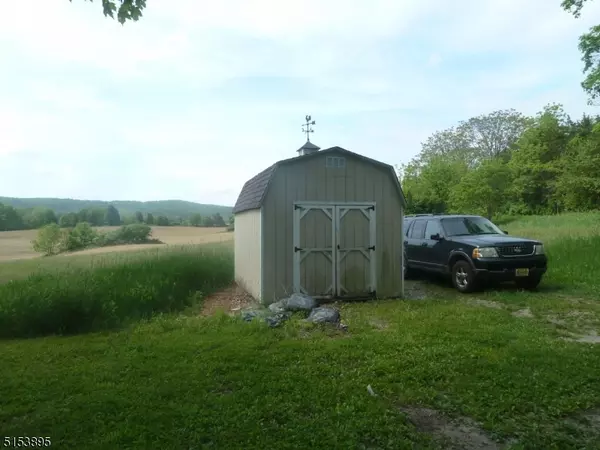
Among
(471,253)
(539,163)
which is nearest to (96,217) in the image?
(471,253)

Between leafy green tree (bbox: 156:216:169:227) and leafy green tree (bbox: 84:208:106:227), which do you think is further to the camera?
leafy green tree (bbox: 156:216:169:227)

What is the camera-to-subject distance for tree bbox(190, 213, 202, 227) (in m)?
21.3

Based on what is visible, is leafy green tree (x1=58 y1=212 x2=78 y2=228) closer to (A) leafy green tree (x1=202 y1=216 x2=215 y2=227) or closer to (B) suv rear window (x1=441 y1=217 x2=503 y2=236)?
(A) leafy green tree (x1=202 y1=216 x2=215 y2=227)

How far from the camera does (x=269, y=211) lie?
29.0 feet

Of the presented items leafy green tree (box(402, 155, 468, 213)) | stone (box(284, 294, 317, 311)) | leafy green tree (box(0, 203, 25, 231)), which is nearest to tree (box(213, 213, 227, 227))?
leafy green tree (box(0, 203, 25, 231))

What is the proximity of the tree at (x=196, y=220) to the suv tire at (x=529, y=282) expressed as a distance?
15.0 m

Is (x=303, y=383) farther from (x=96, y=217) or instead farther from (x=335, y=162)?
(x=96, y=217)

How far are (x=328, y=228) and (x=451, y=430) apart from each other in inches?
237

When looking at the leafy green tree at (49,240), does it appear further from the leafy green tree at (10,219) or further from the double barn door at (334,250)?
the double barn door at (334,250)

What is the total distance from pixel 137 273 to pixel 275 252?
2.98m

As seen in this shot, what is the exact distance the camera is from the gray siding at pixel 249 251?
30.1 feet

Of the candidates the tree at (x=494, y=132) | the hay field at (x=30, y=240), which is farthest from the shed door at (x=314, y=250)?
the tree at (x=494, y=132)

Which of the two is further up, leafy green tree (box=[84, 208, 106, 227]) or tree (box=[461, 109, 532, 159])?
tree (box=[461, 109, 532, 159])

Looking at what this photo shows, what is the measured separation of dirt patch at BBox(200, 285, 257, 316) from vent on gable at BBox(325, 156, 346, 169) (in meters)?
3.44
